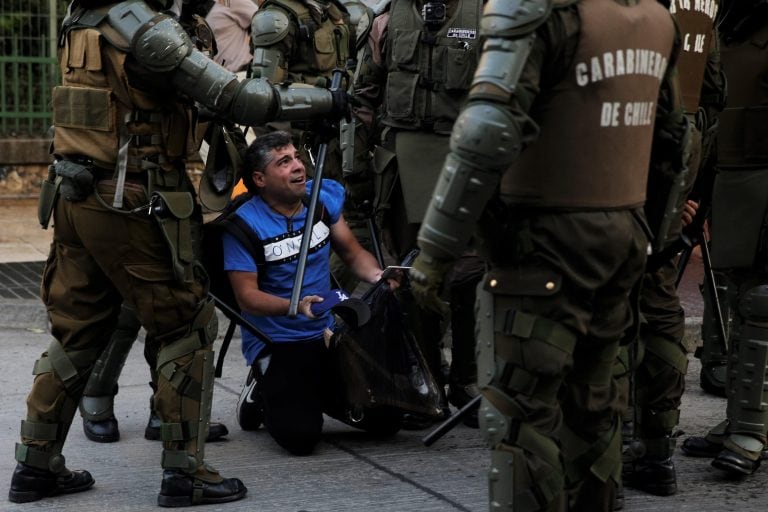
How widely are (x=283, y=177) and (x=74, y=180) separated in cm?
122

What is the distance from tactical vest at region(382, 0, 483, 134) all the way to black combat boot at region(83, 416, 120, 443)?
5.97 ft

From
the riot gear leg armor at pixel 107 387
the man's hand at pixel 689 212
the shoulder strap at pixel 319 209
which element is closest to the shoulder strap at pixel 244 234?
the shoulder strap at pixel 319 209

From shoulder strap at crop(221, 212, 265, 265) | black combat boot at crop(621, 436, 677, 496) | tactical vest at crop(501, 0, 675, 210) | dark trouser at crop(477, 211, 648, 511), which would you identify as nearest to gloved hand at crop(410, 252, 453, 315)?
dark trouser at crop(477, 211, 648, 511)

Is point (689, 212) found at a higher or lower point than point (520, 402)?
higher

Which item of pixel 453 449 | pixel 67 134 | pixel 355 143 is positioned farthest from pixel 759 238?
pixel 67 134

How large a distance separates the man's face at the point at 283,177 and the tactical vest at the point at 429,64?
570mm

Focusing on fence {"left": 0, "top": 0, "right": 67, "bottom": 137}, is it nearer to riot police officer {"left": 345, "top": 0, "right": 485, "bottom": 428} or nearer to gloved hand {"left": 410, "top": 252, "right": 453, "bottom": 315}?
riot police officer {"left": 345, "top": 0, "right": 485, "bottom": 428}

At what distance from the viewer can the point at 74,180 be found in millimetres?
4906

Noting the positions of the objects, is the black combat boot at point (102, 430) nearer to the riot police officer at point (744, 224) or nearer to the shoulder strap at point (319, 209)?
the shoulder strap at point (319, 209)

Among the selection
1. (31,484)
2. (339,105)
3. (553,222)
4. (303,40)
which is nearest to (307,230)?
(339,105)

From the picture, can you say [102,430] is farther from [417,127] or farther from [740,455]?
[740,455]

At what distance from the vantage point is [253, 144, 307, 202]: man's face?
19.5 ft

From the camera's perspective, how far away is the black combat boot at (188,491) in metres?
5.12

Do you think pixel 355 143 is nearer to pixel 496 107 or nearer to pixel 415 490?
pixel 415 490
